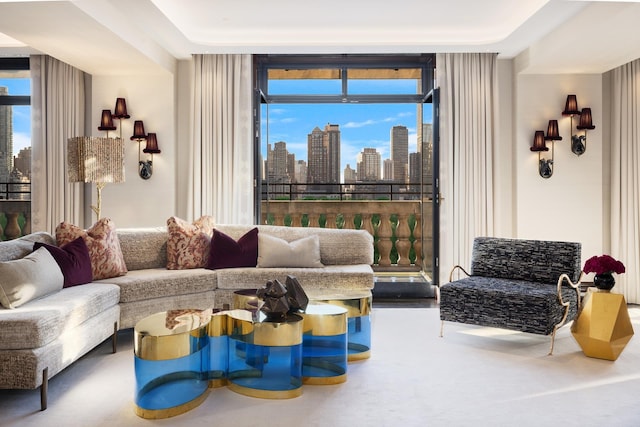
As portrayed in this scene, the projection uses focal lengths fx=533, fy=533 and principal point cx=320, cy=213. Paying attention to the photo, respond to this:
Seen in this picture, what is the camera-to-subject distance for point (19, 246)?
3.64 m

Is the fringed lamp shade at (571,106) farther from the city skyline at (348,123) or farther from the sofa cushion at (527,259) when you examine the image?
the city skyline at (348,123)

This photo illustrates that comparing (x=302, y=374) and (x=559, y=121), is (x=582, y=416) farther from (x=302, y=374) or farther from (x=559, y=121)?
(x=559, y=121)

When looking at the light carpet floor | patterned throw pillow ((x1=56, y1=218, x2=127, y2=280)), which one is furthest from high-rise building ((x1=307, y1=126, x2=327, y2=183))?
the light carpet floor

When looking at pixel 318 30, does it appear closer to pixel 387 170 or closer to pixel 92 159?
pixel 92 159

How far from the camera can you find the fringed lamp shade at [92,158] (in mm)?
4662

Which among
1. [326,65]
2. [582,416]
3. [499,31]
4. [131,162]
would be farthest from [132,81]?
[582,416]

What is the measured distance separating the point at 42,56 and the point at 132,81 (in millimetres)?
1076

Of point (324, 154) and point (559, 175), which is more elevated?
point (324, 154)

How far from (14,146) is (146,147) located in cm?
287

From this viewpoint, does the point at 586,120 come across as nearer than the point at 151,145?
Yes

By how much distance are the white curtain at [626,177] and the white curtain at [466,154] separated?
124 centimetres

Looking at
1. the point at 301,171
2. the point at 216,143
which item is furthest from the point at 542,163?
the point at 301,171

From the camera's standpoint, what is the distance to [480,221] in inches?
233

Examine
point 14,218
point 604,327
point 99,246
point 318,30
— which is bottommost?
point 604,327
